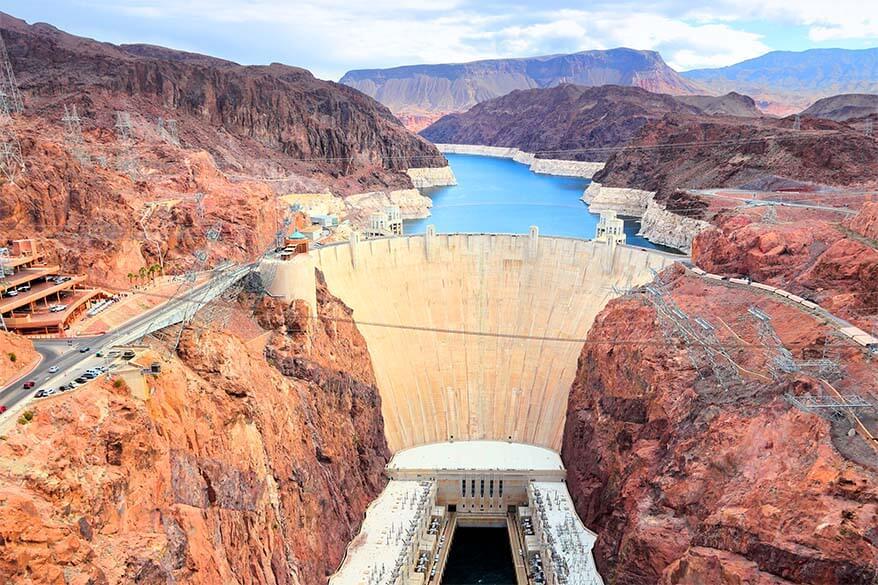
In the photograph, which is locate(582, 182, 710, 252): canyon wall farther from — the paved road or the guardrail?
the paved road

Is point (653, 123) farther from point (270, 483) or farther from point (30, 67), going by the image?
point (270, 483)

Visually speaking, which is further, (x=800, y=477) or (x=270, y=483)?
(x=270, y=483)

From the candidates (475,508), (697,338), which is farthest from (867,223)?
(475,508)

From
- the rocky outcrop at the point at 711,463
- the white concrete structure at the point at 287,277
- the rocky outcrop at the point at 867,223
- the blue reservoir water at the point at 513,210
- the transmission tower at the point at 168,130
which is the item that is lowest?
the blue reservoir water at the point at 513,210

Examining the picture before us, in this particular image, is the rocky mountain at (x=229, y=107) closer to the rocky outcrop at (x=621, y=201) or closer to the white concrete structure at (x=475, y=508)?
the rocky outcrop at (x=621, y=201)

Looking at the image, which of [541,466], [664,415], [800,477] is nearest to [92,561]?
[800,477]

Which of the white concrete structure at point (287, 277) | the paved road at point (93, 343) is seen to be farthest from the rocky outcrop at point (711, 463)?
the paved road at point (93, 343)
